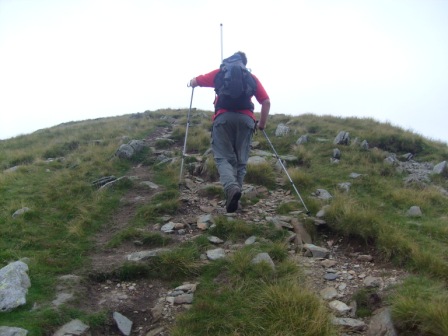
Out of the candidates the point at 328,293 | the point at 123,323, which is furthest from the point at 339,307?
the point at 123,323

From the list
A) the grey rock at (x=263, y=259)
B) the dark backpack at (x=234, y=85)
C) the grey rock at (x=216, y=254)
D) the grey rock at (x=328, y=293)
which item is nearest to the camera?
the grey rock at (x=328, y=293)

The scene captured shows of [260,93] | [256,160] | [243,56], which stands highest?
[243,56]

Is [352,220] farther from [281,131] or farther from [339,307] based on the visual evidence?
[281,131]

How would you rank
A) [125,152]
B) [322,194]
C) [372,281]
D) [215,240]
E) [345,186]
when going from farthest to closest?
1. [125,152]
2. [345,186]
3. [322,194]
4. [215,240]
5. [372,281]

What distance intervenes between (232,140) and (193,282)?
313 cm

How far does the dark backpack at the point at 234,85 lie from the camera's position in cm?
677

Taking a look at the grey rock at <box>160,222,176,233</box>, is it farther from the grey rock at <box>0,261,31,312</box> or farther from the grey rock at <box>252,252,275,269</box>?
the grey rock at <box>0,261,31,312</box>

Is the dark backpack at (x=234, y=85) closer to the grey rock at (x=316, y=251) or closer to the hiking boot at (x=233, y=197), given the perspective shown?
the hiking boot at (x=233, y=197)

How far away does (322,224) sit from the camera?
6.73m

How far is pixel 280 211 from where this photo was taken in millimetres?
7504

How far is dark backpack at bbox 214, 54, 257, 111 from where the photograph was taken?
6.77m

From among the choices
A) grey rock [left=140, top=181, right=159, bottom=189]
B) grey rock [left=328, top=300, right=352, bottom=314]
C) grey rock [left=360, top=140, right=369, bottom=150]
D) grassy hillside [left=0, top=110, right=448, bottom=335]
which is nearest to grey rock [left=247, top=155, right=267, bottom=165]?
grassy hillside [left=0, top=110, right=448, bottom=335]

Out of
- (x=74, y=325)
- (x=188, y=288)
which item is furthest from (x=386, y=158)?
(x=74, y=325)

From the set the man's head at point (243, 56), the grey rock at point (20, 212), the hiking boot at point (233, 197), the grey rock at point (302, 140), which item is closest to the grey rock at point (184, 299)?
the hiking boot at point (233, 197)
